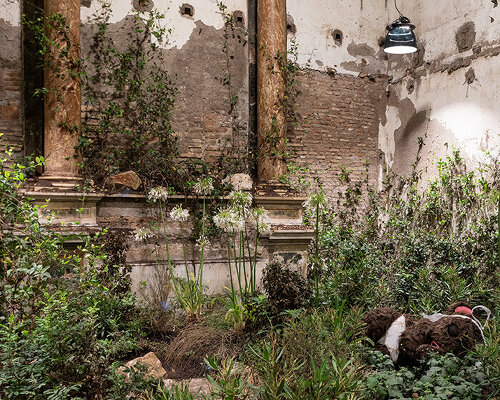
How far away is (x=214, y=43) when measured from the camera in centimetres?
707

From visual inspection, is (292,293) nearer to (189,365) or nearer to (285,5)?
(189,365)

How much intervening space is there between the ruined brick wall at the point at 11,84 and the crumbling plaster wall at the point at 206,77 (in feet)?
6.48

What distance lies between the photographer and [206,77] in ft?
23.0

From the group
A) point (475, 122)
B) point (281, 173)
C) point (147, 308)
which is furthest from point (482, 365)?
point (475, 122)

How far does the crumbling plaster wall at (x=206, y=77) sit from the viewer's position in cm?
682

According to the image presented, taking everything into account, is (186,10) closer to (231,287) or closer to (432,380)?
(231,287)

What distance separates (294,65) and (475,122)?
9.95ft

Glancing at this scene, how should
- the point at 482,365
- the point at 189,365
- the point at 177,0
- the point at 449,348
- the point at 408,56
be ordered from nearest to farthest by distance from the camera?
the point at 482,365, the point at 449,348, the point at 189,365, the point at 177,0, the point at 408,56

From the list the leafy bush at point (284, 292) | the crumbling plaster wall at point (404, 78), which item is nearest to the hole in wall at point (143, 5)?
the crumbling plaster wall at point (404, 78)

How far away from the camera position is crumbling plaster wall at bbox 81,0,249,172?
682 cm

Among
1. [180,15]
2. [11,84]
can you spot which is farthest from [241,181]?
[11,84]

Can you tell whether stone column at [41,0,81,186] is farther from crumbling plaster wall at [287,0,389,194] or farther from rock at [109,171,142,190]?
crumbling plaster wall at [287,0,389,194]

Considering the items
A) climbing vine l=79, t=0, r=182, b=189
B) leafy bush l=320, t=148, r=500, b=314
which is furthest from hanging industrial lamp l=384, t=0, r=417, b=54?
climbing vine l=79, t=0, r=182, b=189

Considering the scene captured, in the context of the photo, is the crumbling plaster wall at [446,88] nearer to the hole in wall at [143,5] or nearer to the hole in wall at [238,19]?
the hole in wall at [238,19]
